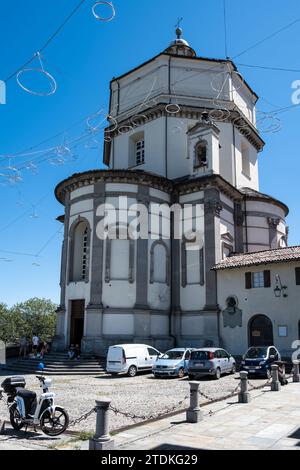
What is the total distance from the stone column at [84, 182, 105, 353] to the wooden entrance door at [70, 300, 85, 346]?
1.48 m

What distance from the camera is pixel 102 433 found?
7.53m

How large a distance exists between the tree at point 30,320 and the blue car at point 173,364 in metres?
63.5

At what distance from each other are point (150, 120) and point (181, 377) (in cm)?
2028

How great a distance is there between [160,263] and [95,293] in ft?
16.7

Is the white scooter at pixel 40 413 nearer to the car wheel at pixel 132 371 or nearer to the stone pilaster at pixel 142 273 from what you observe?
the car wheel at pixel 132 371

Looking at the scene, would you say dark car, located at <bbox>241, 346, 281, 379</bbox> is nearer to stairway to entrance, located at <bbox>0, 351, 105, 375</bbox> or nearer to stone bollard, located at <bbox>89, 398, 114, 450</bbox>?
stairway to entrance, located at <bbox>0, 351, 105, 375</bbox>

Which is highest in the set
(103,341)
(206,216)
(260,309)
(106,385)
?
(206,216)

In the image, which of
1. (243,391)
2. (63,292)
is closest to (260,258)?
(63,292)

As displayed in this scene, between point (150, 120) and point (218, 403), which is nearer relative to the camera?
point (218, 403)

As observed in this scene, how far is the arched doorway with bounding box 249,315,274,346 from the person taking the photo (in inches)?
992
